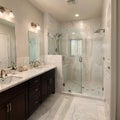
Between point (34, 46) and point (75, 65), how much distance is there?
1.76 m

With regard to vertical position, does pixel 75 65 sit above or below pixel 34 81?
above

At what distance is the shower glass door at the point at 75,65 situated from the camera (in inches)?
158

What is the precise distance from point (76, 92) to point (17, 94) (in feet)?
7.10

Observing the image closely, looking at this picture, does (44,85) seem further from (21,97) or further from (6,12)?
(6,12)

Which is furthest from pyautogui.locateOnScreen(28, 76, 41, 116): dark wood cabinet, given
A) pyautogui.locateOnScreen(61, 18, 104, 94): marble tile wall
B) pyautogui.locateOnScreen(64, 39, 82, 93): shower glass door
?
pyautogui.locateOnScreen(61, 18, 104, 94): marble tile wall

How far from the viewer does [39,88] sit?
2.50m

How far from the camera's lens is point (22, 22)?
2.77 metres

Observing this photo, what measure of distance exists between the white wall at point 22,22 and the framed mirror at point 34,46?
16cm

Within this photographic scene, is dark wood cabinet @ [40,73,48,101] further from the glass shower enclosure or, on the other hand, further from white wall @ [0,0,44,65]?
the glass shower enclosure

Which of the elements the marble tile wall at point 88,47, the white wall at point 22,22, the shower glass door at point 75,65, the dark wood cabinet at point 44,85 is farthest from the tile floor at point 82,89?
the white wall at point 22,22

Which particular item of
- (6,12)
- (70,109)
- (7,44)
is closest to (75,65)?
(70,109)

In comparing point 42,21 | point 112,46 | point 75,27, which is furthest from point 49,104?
point 75,27

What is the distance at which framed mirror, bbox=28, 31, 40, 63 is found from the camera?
3122 mm

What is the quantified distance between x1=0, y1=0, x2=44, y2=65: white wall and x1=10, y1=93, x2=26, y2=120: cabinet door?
3.38 feet
